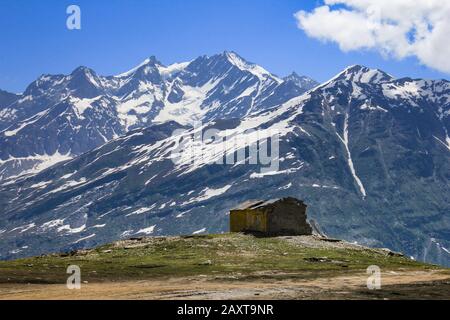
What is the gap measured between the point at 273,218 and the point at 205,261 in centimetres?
3114

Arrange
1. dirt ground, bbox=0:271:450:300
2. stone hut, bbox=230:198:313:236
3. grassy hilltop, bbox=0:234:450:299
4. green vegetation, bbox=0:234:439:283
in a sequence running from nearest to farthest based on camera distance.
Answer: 1. dirt ground, bbox=0:271:450:300
2. grassy hilltop, bbox=0:234:450:299
3. green vegetation, bbox=0:234:439:283
4. stone hut, bbox=230:198:313:236

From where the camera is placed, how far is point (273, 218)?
341 ft

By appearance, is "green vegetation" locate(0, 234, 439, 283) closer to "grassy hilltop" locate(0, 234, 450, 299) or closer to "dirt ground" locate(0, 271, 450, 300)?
"grassy hilltop" locate(0, 234, 450, 299)

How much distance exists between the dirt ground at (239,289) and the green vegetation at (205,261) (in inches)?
177

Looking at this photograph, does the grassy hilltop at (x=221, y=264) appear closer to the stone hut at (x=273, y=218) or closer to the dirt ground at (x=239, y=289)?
the dirt ground at (x=239, y=289)

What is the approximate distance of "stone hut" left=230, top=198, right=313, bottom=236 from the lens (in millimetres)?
103750

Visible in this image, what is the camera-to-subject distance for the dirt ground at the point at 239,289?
4459cm

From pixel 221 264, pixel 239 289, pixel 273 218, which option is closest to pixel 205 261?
pixel 221 264

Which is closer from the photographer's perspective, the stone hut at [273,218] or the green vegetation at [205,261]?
the green vegetation at [205,261]

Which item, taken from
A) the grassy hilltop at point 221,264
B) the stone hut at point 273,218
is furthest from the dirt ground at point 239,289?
the stone hut at point 273,218

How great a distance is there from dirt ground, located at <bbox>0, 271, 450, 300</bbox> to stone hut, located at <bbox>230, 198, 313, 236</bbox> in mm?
44043

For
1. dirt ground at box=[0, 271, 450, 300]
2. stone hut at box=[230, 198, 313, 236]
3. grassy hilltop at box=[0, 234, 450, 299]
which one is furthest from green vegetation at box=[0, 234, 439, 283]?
stone hut at box=[230, 198, 313, 236]

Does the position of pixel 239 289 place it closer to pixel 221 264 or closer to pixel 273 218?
pixel 221 264

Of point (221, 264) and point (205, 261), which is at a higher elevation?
point (205, 261)
